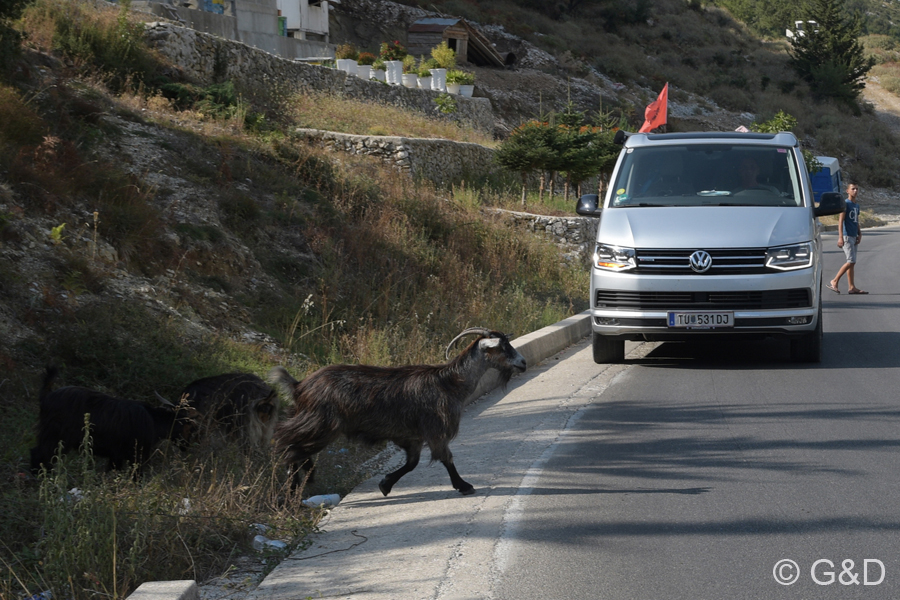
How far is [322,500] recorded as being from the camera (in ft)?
17.6

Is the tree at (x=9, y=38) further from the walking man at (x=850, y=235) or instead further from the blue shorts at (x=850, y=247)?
the blue shorts at (x=850, y=247)

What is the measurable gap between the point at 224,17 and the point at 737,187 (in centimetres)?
2407

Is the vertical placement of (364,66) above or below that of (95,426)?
above

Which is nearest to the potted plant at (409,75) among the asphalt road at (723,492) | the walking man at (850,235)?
the walking man at (850,235)

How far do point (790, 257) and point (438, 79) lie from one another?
25012 mm

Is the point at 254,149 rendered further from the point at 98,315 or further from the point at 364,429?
the point at 364,429

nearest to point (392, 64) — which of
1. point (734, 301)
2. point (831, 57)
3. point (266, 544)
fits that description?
point (734, 301)

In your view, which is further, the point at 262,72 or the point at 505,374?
the point at 262,72

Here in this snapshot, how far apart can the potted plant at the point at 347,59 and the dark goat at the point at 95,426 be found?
24.4 metres

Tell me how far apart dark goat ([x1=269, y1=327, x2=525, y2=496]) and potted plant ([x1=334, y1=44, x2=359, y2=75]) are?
80.2 feet

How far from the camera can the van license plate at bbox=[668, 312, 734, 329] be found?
28.2ft

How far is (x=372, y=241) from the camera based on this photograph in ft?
44.1

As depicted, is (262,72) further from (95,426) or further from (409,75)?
(95,426)

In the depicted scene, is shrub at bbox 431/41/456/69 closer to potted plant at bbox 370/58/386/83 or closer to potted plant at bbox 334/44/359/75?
potted plant at bbox 370/58/386/83
